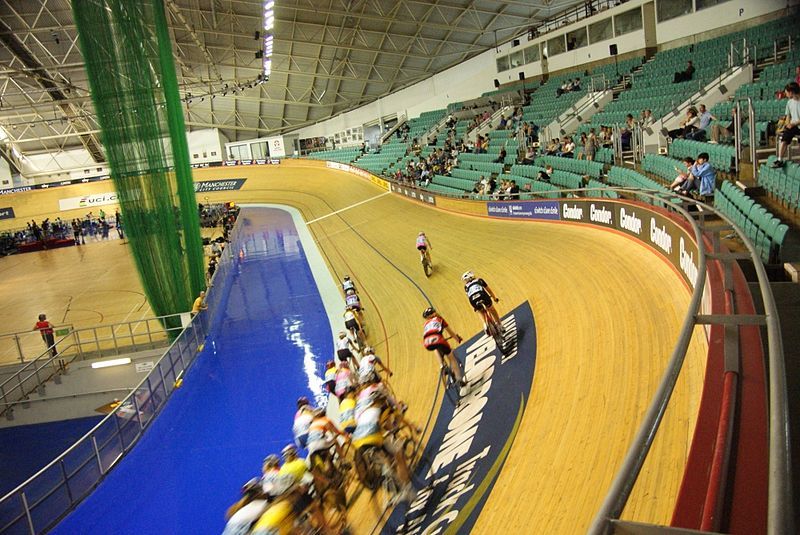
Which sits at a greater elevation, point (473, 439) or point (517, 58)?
point (517, 58)

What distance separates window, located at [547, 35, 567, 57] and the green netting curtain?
18913 mm

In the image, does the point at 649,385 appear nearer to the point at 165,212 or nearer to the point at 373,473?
the point at 373,473

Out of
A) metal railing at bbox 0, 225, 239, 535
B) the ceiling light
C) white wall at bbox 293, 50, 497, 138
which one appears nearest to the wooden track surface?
metal railing at bbox 0, 225, 239, 535

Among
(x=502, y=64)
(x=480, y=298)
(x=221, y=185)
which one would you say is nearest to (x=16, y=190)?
(x=221, y=185)

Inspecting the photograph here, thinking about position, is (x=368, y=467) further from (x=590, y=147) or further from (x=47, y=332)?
(x=590, y=147)

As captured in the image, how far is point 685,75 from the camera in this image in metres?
16.9

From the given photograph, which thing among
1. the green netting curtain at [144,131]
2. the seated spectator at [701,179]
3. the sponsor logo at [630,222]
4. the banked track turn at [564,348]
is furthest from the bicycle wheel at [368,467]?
the green netting curtain at [144,131]

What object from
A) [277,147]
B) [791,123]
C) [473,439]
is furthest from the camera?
[277,147]

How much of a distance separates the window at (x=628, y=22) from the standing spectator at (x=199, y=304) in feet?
61.9

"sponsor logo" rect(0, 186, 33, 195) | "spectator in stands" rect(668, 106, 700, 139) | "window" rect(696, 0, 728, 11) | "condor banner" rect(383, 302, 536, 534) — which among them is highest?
"window" rect(696, 0, 728, 11)

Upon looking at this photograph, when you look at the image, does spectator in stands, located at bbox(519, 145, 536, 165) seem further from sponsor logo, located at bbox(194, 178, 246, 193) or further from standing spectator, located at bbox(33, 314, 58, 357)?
sponsor logo, located at bbox(194, 178, 246, 193)

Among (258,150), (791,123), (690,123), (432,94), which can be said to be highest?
(432,94)

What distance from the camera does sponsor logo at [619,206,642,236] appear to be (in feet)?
31.7

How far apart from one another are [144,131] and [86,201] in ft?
112
